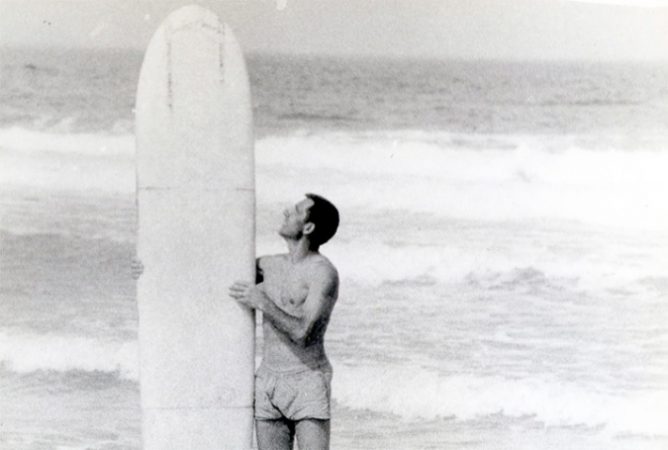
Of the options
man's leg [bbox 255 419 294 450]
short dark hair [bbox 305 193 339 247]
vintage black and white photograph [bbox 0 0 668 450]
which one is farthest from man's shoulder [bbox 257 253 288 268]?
vintage black and white photograph [bbox 0 0 668 450]

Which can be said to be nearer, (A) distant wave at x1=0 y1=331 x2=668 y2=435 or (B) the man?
(B) the man

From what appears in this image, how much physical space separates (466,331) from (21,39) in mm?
2244

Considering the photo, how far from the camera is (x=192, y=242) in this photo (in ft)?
11.0

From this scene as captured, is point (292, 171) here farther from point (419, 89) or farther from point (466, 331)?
point (466, 331)

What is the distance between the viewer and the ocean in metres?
4.70

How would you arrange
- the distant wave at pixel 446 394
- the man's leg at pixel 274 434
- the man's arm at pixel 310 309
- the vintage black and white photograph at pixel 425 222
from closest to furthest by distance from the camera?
the man's arm at pixel 310 309, the man's leg at pixel 274 434, the vintage black and white photograph at pixel 425 222, the distant wave at pixel 446 394

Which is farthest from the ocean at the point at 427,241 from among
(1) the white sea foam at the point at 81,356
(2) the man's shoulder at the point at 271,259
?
(2) the man's shoulder at the point at 271,259

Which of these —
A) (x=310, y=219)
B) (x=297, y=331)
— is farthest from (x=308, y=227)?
(x=297, y=331)

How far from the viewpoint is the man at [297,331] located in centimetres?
325

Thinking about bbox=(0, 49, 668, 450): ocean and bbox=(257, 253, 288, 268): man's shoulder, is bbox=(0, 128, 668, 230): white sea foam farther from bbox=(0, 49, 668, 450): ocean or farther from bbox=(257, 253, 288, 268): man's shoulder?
bbox=(257, 253, 288, 268): man's shoulder

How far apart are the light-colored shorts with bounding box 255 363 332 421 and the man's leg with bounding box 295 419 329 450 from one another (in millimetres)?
22

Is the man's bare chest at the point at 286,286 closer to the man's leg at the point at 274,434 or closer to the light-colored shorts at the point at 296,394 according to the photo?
the light-colored shorts at the point at 296,394

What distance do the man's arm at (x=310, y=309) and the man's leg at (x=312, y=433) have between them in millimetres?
242

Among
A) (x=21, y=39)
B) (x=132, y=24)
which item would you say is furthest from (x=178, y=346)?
(x=21, y=39)
